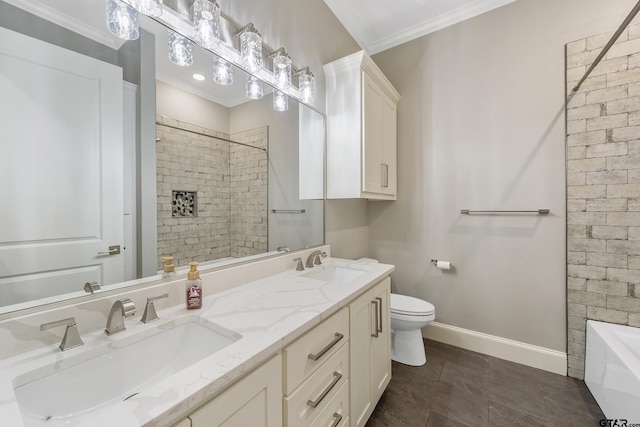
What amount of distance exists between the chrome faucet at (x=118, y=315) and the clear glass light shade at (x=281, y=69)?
133 cm

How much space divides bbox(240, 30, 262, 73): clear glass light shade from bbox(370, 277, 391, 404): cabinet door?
135 centimetres

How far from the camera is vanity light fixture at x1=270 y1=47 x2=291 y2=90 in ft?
4.90

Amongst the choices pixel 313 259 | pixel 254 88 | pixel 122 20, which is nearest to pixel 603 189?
pixel 313 259

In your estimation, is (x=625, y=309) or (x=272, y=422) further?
(x=625, y=309)

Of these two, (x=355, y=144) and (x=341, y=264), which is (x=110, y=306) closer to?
(x=341, y=264)

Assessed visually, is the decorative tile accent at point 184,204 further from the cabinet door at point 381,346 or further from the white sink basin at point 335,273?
the cabinet door at point 381,346

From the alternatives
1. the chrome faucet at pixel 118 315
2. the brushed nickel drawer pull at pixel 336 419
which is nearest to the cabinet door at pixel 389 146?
the brushed nickel drawer pull at pixel 336 419

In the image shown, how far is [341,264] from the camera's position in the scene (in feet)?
5.82

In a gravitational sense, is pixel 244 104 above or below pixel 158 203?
above

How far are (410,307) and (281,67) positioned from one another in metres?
1.86

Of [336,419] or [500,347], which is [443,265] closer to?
[500,347]

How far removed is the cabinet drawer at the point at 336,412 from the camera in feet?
3.15

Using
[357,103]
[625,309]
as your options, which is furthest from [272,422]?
[625,309]

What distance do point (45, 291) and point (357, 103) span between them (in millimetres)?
1831
